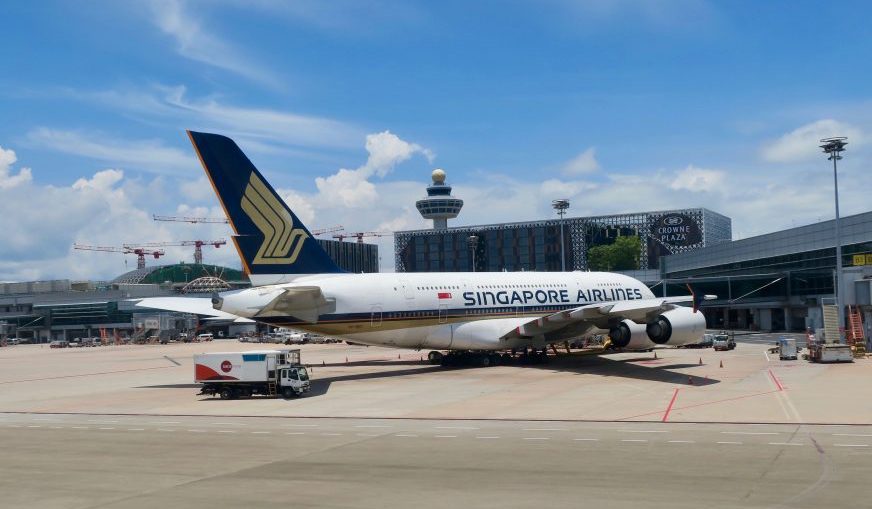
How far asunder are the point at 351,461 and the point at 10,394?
31.5m

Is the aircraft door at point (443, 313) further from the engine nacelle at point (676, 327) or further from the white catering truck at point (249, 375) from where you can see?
the engine nacelle at point (676, 327)

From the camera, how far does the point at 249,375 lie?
37375 millimetres

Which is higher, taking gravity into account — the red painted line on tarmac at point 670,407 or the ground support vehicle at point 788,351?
the ground support vehicle at point 788,351

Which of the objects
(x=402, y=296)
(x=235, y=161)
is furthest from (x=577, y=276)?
(x=235, y=161)

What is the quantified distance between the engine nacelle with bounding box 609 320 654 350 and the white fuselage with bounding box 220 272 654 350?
4.54 m

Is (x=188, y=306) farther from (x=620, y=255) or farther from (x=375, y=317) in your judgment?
(x=620, y=255)

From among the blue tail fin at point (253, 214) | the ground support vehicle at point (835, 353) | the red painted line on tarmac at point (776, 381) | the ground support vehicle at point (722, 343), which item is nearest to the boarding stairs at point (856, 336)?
the ground support vehicle at point (835, 353)

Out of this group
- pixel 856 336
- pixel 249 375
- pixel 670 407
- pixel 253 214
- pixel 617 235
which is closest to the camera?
pixel 670 407

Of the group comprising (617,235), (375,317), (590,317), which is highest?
(617,235)

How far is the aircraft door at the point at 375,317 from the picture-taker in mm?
43625

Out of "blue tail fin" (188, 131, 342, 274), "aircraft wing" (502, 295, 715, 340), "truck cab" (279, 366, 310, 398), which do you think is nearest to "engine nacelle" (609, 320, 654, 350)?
"aircraft wing" (502, 295, 715, 340)

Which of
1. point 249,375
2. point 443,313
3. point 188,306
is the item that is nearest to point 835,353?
point 443,313

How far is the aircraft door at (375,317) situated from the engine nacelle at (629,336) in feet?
47.1

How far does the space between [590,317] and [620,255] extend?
136 m
